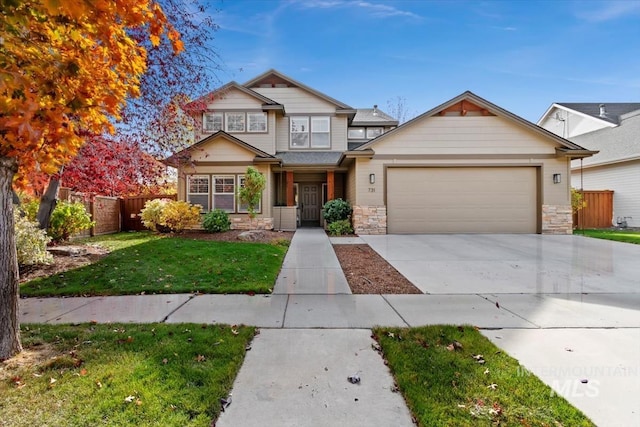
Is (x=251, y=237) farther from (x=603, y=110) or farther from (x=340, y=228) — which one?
(x=603, y=110)

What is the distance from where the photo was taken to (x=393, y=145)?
12.6 metres

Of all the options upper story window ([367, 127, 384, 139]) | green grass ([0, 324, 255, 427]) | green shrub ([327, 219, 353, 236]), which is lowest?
green grass ([0, 324, 255, 427])

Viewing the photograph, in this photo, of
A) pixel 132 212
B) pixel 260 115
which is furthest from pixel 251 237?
pixel 260 115

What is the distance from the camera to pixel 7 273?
110 inches

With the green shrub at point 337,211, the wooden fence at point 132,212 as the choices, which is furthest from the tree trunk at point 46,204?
the green shrub at point 337,211

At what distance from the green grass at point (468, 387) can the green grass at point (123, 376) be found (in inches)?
57.2

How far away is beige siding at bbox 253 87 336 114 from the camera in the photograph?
16.4m

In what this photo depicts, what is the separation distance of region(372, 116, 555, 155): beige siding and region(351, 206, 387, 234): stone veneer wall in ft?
8.10

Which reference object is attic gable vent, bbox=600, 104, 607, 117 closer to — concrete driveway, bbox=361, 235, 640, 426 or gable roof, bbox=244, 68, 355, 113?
concrete driveway, bbox=361, 235, 640, 426

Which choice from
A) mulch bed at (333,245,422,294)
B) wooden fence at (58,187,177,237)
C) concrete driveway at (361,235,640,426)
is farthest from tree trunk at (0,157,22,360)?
wooden fence at (58,187,177,237)

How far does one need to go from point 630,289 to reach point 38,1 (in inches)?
331

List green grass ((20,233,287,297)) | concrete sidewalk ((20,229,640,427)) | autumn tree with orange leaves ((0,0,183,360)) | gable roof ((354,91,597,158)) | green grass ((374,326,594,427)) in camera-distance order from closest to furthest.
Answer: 1. green grass ((374,326,594,427))
2. concrete sidewalk ((20,229,640,427))
3. autumn tree with orange leaves ((0,0,183,360))
4. green grass ((20,233,287,297))
5. gable roof ((354,91,597,158))

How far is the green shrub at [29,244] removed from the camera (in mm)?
5906

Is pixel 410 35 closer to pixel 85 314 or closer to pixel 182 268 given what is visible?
pixel 182 268
